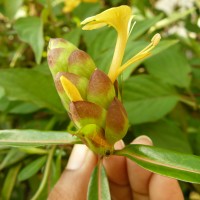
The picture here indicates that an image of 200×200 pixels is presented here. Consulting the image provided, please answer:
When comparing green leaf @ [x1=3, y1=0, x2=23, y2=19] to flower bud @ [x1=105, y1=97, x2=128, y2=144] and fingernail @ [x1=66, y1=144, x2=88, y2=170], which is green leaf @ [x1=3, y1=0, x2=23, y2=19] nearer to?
fingernail @ [x1=66, y1=144, x2=88, y2=170]

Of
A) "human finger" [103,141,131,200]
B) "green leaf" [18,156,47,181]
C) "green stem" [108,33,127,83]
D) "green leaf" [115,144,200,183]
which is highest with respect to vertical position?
"green stem" [108,33,127,83]

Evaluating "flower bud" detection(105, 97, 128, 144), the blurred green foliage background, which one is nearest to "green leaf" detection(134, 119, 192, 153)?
the blurred green foliage background

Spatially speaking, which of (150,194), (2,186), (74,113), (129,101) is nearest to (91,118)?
(74,113)

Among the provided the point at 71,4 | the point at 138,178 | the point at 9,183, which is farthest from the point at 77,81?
the point at 71,4

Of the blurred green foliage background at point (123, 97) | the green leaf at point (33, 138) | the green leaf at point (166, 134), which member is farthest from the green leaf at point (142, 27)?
the green leaf at point (33, 138)

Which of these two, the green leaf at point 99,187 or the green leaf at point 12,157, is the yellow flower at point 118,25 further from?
the green leaf at point 12,157

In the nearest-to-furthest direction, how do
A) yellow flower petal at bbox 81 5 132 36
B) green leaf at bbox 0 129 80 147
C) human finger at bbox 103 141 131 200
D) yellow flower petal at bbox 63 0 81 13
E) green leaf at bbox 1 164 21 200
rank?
yellow flower petal at bbox 81 5 132 36
green leaf at bbox 0 129 80 147
human finger at bbox 103 141 131 200
green leaf at bbox 1 164 21 200
yellow flower petal at bbox 63 0 81 13

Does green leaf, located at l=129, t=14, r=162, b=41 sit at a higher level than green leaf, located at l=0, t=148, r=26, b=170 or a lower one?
higher
